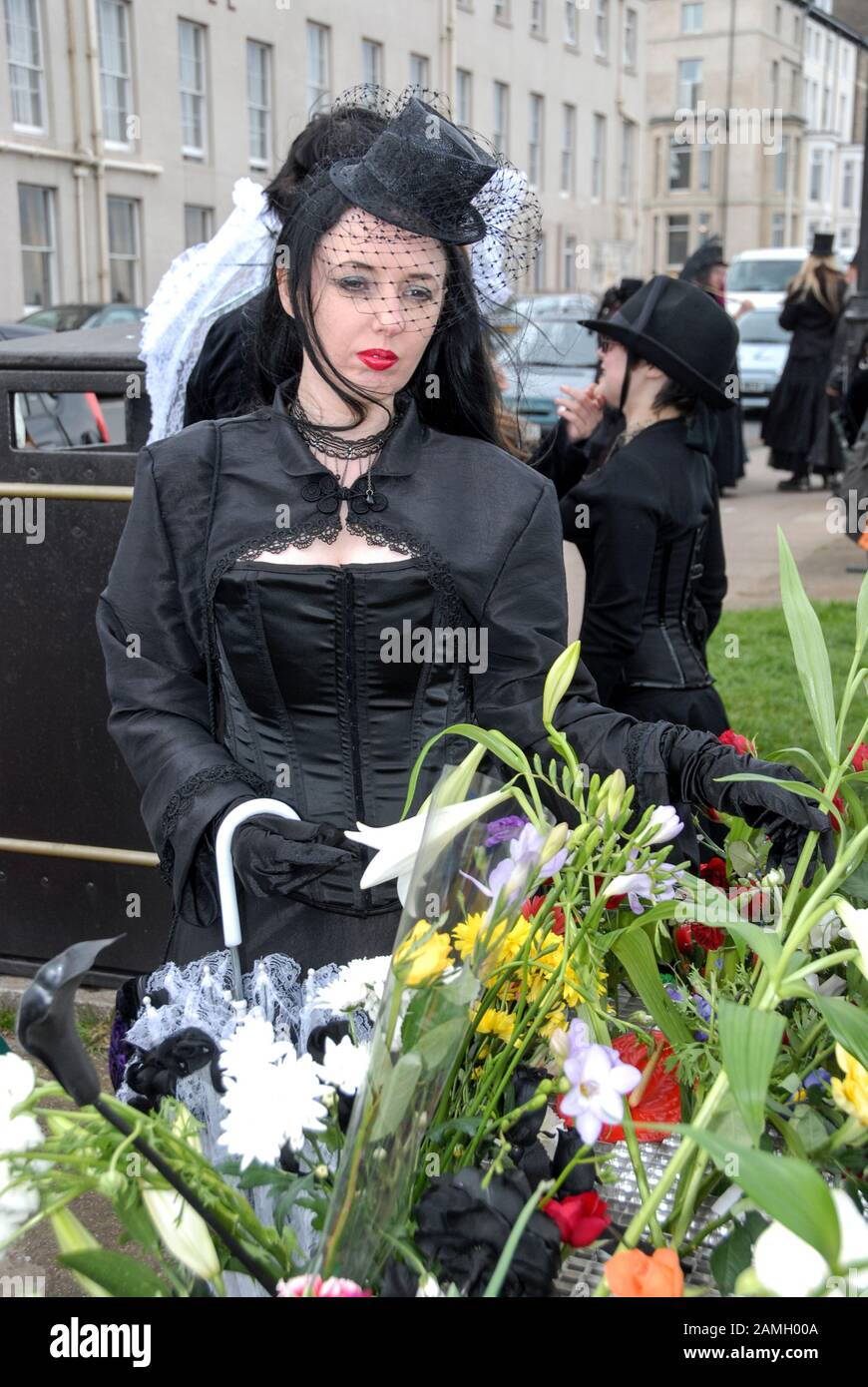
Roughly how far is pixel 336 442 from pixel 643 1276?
1.37 metres

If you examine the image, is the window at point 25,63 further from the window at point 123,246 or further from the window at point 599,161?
the window at point 599,161

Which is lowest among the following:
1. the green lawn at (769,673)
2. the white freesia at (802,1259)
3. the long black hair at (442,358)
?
the green lawn at (769,673)

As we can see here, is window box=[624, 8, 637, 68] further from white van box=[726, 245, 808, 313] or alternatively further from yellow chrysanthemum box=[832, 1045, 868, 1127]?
yellow chrysanthemum box=[832, 1045, 868, 1127]

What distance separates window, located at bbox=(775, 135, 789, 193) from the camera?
163 feet

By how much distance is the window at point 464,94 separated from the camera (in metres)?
26.0

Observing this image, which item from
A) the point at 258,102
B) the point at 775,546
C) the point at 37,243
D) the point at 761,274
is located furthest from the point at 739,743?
the point at 258,102

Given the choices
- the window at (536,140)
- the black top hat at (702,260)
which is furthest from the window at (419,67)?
the black top hat at (702,260)

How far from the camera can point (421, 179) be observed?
1.84 m

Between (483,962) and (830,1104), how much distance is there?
301mm

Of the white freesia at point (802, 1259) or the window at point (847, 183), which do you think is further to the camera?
the window at point (847, 183)

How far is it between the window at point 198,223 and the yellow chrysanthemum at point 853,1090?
23003mm
